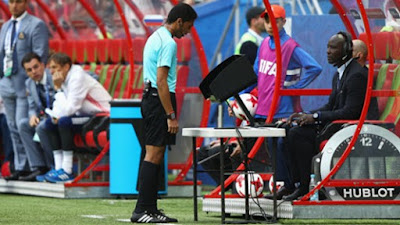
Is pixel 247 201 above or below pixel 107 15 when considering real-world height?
below

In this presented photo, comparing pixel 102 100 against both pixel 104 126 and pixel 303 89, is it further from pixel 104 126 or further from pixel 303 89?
pixel 303 89

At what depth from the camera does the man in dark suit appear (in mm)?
12148

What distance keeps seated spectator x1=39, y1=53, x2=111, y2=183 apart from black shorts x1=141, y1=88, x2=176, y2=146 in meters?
4.43

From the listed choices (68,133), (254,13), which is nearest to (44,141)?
(68,133)

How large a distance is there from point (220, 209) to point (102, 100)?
4.51 m

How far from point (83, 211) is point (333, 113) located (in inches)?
121

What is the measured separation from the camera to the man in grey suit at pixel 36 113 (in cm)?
1678

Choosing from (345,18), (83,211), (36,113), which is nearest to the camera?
(345,18)

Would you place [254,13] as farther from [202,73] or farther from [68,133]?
[68,133]

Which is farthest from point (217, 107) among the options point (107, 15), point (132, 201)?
point (132, 201)

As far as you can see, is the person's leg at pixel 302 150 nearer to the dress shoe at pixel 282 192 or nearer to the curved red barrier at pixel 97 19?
the dress shoe at pixel 282 192

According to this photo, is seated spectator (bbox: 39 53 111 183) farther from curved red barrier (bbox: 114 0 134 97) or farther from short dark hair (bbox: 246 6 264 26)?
Result: short dark hair (bbox: 246 6 264 26)

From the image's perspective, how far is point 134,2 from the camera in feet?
54.7

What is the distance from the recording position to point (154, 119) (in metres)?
11.8
